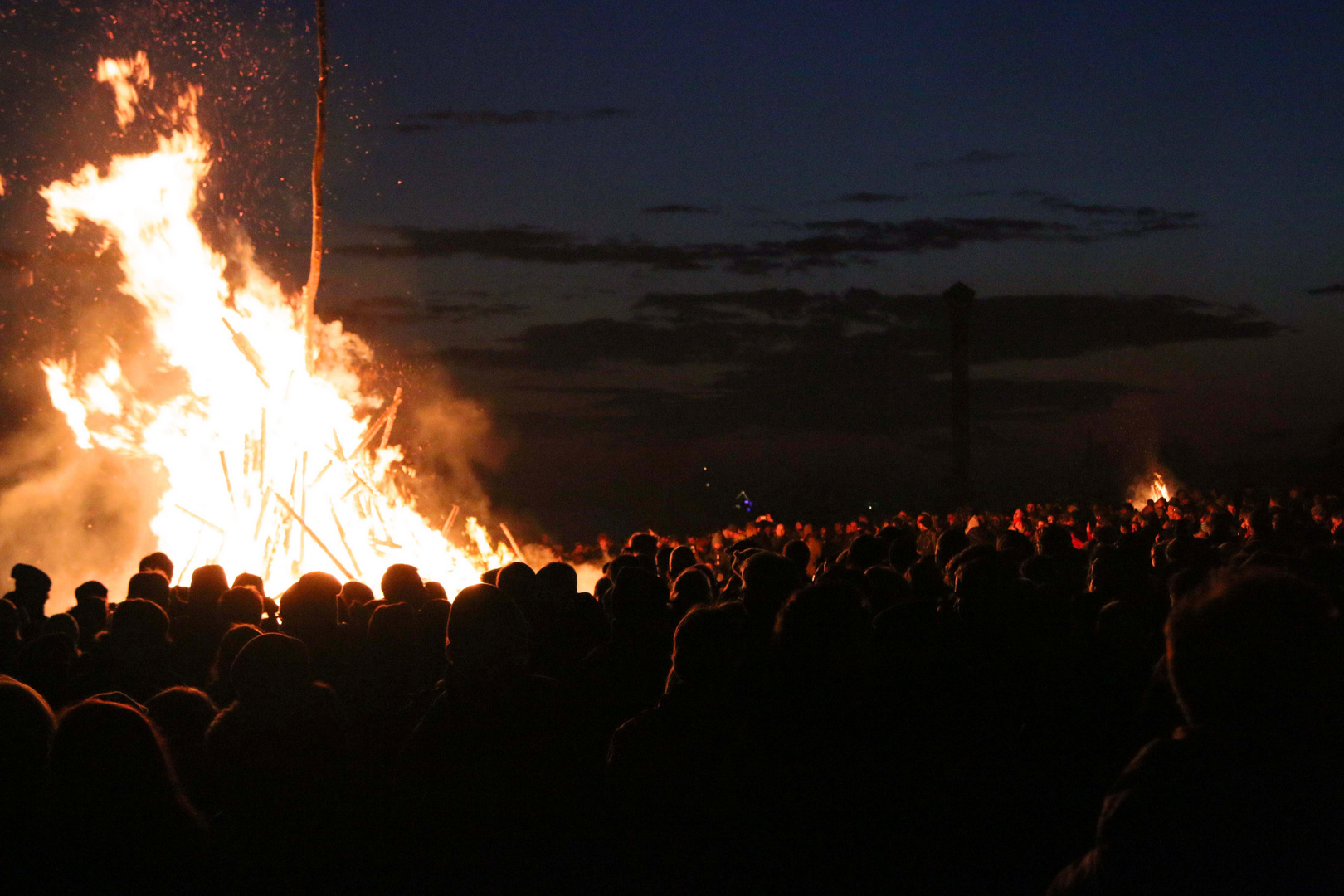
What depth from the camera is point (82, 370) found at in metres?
13.6

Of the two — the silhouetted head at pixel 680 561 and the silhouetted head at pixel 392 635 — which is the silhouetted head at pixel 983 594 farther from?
the silhouetted head at pixel 680 561

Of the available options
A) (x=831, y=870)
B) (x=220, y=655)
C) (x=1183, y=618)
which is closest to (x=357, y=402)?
(x=220, y=655)

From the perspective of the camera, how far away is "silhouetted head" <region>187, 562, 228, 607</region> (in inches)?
235

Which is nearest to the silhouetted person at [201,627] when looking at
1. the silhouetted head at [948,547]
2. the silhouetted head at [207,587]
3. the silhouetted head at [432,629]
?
the silhouetted head at [207,587]

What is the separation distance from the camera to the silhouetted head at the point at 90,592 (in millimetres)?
6930

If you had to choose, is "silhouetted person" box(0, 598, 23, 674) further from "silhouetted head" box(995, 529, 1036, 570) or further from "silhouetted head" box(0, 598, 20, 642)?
"silhouetted head" box(995, 529, 1036, 570)

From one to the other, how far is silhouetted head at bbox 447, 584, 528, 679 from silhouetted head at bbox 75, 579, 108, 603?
14.7 feet

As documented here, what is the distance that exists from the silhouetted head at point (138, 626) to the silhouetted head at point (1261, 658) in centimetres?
480

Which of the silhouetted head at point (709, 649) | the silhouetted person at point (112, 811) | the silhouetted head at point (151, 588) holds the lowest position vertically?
the silhouetted person at point (112, 811)

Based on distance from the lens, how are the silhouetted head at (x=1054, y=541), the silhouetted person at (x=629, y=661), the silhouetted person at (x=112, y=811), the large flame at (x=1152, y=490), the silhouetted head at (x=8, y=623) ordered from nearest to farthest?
the silhouetted person at (x=112, y=811)
the silhouetted person at (x=629, y=661)
the silhouetted head at (x=8, y=623)
the silhouetted head at (x=1054, y=541)
the large flame at (x=1152, y=490)

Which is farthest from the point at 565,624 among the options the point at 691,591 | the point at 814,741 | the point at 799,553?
the point at 799,553

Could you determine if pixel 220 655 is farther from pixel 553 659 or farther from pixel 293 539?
pixel 293 539

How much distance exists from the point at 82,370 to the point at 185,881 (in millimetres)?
13422

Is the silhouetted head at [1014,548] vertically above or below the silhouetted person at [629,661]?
above
